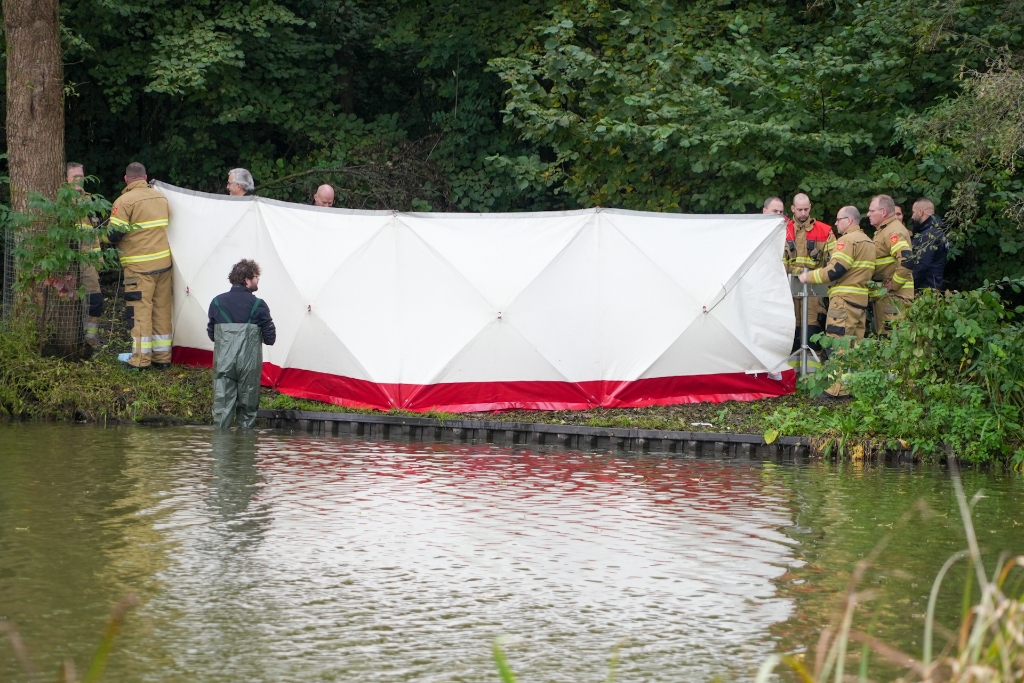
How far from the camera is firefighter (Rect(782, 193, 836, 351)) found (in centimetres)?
1436

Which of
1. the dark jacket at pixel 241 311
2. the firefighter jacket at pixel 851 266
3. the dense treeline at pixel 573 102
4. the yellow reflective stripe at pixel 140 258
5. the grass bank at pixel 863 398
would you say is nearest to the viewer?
the grass bank at pixel 863 398

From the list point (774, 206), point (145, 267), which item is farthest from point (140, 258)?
point (774, 206)

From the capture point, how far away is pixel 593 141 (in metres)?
16.6

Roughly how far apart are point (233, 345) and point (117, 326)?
16.2 feet

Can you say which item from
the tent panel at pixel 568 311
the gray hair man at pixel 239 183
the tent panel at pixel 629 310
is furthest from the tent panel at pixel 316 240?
the tent panel at pixel 629 310

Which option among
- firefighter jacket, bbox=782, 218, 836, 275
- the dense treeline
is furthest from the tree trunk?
firefighter jacket, bbox=782, 218, 836, 275

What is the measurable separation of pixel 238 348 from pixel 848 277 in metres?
6.13

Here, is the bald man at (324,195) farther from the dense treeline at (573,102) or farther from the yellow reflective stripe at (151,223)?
the dense treeline at (573,102)

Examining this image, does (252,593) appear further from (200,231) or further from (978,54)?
(978,54)

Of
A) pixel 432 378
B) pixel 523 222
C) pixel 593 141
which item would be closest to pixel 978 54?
pixel 593 141

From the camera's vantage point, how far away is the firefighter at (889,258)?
13742 millimetres

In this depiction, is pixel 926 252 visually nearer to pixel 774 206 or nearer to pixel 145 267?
pixel 774 206

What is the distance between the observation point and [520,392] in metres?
12.8

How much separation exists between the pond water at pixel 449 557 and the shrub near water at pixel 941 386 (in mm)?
537
